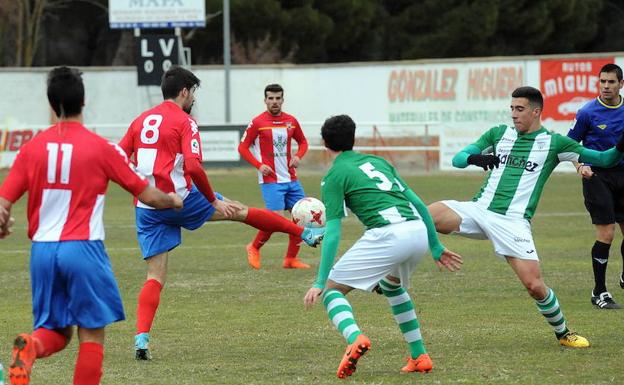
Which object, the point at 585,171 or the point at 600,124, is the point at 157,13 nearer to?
the point at 600,124

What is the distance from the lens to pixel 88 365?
6.05 m

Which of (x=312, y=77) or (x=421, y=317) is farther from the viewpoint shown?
(x=312, y=77)

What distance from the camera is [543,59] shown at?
33.5 metres

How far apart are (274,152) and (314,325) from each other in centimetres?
518

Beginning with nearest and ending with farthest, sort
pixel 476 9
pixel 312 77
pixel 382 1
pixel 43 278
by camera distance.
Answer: pixel 43 278 → pixel 312 77 → pixel 476 9 → pixel 382 1

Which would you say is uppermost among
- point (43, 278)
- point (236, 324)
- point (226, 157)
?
point (43, 278)

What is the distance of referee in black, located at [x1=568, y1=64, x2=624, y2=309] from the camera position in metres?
10.5

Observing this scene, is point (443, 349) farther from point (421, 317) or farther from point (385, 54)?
point (385, 54)

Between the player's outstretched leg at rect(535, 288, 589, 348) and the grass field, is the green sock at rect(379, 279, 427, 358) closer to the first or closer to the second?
the grass field

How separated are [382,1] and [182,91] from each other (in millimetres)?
38619

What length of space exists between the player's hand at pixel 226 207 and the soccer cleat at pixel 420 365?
191 centimetres

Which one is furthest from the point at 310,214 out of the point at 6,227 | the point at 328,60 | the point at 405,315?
the point at 328,60

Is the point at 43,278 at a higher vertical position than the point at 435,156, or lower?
higher

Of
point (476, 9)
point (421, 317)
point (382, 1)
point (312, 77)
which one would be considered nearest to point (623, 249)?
point (421, 317)
